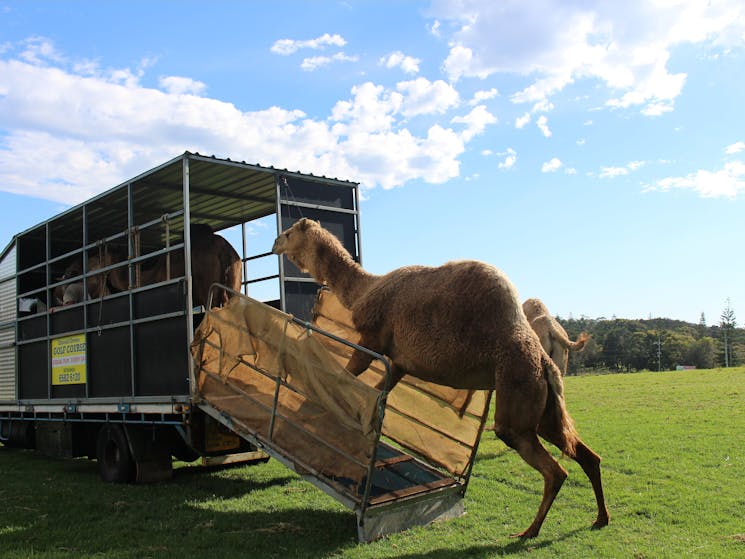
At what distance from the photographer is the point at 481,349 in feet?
19.7

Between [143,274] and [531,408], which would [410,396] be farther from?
[143,274]

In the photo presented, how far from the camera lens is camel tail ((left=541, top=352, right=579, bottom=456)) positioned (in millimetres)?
6051

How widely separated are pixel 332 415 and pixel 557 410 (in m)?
2.16

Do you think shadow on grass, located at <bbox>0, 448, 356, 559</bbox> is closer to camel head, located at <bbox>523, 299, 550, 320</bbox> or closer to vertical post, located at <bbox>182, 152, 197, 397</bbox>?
vertical post, located at <bbox>182, 152, 197, 397</bbox>

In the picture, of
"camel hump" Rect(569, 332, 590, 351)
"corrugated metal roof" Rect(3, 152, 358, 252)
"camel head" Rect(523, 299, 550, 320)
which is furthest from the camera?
"camel head" Rect(523, 299, 550, 320)

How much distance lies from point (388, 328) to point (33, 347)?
8.28 meters

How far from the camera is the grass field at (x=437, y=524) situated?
5949 mm

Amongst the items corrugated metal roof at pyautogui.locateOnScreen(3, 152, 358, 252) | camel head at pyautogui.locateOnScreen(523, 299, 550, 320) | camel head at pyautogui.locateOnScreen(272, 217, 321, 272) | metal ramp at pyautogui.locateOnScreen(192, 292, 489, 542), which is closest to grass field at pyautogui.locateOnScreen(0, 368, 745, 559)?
metal ramp at pyautogui.locateOnScreen(192, 292, 489, 542)

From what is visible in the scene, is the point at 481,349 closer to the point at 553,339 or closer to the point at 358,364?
the point at 358,364

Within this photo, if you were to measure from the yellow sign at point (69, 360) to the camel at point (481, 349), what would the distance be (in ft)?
18.4

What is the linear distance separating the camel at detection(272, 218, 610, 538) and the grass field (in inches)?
22.7

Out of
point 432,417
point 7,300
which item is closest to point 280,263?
point 432,417

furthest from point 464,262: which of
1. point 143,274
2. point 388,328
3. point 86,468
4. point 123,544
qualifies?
point 86,468

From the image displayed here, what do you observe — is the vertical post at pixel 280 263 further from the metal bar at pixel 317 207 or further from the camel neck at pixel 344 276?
the camel neck at pixel 344 276
